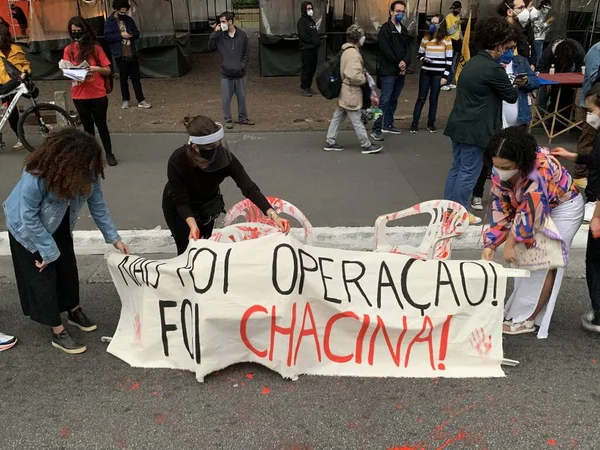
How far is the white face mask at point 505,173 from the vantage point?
3297mm

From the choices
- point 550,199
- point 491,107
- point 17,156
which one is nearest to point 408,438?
point 550,199

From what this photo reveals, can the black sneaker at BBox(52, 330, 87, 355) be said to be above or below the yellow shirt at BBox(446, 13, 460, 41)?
below

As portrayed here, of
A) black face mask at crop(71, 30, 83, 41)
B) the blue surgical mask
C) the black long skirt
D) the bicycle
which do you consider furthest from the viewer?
the bicycle

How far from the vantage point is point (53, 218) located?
11.2 ft

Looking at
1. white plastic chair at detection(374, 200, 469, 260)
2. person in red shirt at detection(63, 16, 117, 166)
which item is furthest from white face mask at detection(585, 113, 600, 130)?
person in red shirt at detection(63, 16, 117, 166)

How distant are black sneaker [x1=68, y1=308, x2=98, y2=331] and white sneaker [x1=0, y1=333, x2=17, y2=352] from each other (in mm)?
386

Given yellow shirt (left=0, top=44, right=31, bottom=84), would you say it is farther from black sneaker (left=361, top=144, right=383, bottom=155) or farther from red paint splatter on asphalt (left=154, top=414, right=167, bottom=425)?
red paint splatter on asphalt (left=154, top=414, right=167, bottom=425)

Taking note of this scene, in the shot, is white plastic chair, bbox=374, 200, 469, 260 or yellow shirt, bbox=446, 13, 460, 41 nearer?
white plastic chair, bbox=374, 200, 469, 260

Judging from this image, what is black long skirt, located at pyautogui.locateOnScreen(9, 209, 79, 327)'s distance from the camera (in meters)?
3.49

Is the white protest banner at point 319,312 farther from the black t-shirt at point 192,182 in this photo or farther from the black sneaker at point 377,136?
the black sneaker at point 377,136

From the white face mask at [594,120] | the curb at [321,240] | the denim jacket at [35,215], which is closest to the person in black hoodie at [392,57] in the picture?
the curb at [321,240]

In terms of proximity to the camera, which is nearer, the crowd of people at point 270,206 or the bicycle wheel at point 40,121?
the crowd of people at point 270,206

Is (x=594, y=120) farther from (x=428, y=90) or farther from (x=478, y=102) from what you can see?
(x=428, y=90)

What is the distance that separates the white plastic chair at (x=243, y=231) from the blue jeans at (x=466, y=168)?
6.91 ft
